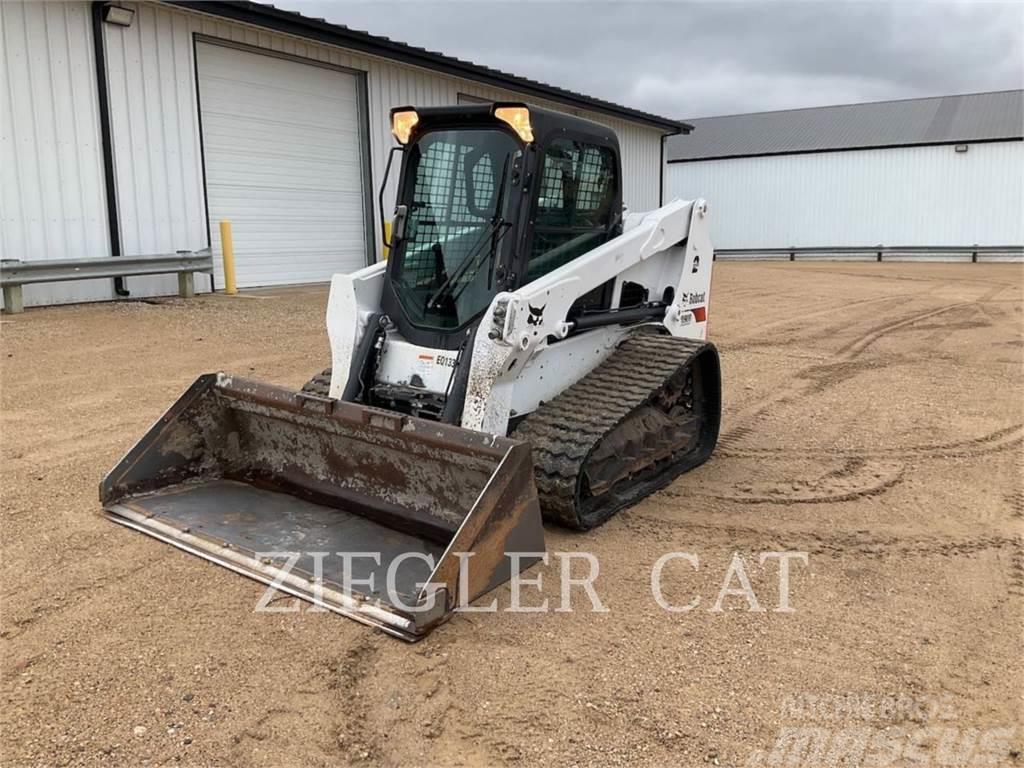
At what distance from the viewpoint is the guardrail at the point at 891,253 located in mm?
28766

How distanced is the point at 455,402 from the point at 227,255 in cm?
927

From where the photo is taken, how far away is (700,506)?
497 centimetres

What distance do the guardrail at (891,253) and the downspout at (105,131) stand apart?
24996 mm

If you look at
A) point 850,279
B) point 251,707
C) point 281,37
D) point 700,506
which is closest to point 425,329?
point 700,506

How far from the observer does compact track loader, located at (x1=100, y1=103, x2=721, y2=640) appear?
4062mm

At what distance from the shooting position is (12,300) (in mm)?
10070

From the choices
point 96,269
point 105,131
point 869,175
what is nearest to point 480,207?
point 96,269

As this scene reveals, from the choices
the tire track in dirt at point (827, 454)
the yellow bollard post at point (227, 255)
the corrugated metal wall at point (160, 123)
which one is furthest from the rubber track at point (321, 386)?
the yellow bollard post at point (227, 255)

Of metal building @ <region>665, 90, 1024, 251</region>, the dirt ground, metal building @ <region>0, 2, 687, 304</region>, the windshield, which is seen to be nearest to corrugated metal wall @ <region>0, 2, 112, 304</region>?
metal building @ <region>0, 2, 687, 304</region>

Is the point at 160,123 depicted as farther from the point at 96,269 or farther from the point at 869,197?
the point at 869,197

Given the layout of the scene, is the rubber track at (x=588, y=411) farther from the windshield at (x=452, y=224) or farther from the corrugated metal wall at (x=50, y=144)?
the corrugated metal wall at (x=50, y=144)

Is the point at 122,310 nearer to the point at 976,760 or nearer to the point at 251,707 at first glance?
the point at 251,707

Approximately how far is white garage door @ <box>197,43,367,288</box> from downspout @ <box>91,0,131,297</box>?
1.64 metres

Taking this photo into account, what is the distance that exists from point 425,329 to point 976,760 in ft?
10.7
